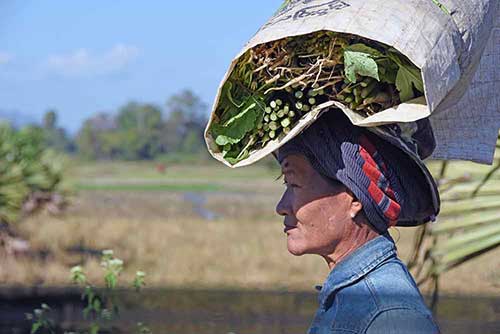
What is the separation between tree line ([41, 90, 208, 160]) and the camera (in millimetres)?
77125

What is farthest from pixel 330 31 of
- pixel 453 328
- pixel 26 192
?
pixel 26 192

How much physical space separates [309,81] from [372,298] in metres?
0.44

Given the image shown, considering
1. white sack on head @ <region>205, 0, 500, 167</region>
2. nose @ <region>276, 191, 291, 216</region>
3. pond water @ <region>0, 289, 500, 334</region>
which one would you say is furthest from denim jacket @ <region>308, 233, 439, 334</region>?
pond water @ <region>0, 289, 500, 334</region>

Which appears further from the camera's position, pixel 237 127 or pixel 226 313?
pixel 226 313

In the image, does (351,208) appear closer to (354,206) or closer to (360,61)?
(354,206)

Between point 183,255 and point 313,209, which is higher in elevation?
point 313,209

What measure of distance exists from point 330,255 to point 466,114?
19.1 inches

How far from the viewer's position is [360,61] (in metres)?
1.71

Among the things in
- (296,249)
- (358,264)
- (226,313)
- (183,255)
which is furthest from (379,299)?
(183,255)

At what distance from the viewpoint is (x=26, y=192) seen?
1159cm

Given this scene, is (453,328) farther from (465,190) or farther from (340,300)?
(340,300)

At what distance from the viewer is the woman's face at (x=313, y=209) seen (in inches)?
74.2

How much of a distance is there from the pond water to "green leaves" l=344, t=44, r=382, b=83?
2.68 meters

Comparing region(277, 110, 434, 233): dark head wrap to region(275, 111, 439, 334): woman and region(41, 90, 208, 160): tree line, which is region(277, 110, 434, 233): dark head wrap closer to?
region(275, 111, 439, 334): woman
